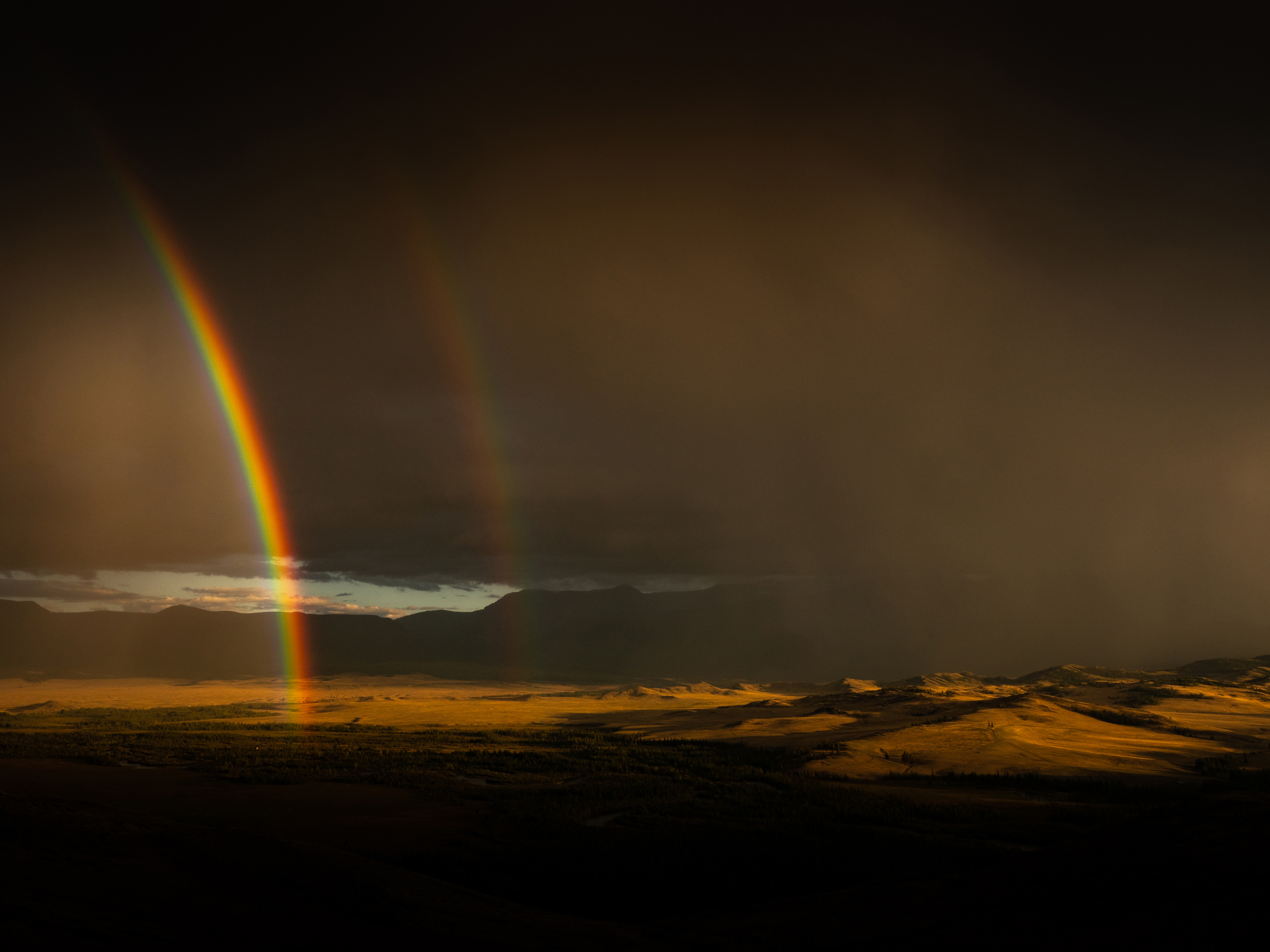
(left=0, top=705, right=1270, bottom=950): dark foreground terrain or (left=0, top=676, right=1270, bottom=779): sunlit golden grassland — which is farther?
(left=0, top=676, right=1270, bottom=779): sunlit golden grassland

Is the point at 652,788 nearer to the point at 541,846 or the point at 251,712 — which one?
the point at 541,846

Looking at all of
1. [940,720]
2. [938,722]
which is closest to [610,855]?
[938,722]

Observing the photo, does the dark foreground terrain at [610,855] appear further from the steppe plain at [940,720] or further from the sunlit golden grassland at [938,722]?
the sunlit golden grassland at [938,722]

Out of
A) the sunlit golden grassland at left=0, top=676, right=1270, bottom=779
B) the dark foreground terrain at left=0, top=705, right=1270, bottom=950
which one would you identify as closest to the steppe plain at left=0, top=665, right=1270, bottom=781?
the sunlit golden grassland at left=0, top=676, right=1270, bottom=779

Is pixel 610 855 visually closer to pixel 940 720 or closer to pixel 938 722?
pixel 938 722

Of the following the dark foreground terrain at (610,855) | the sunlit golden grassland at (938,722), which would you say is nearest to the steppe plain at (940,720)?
the sunlit golden grassland at (938,722)

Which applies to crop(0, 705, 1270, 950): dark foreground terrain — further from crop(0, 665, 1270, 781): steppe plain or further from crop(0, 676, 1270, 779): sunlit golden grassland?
crop(0, 676, 1270, 779): sunlit golden grassland
